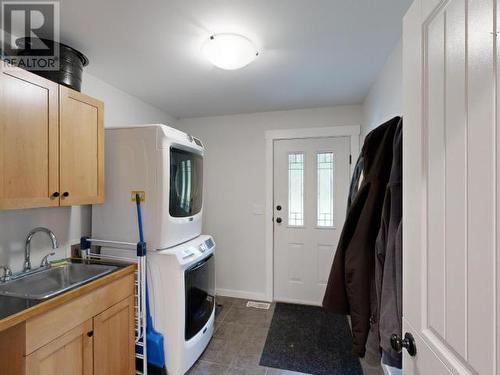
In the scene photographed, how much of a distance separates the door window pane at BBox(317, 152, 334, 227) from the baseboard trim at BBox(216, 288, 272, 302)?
3.69 ft

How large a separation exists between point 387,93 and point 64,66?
2.17m

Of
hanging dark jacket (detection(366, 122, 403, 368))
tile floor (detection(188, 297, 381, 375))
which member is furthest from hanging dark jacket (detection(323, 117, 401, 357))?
tile floor (detection(188, 297, 381, 375))

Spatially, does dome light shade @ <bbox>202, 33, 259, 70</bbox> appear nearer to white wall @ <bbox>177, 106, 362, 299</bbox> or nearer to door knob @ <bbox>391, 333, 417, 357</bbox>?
white wall @ <bbox>177, 106, 362, 299</bbox>

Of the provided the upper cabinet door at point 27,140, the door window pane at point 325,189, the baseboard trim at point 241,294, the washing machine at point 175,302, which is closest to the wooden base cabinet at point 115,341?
the washing machine at point 175,302

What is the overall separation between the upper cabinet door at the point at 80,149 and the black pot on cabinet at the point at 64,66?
7 cm

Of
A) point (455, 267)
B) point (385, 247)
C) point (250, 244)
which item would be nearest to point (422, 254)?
point (455, 267)

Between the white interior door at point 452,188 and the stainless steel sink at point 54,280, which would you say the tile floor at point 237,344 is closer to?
the stainless steel sink at point 54,280

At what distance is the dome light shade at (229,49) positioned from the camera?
152 centimetres

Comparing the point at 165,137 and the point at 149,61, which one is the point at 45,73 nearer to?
the point at 149,61

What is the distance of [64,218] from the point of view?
190 centimetres

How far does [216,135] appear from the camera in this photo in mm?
3271

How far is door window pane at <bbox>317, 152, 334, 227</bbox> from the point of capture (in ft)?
9.68

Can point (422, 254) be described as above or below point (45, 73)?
below

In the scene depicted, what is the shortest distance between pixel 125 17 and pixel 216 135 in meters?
1.92
